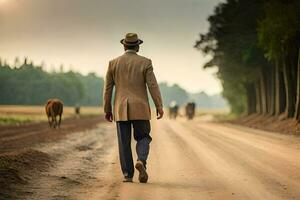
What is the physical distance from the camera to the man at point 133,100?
9.34 meters

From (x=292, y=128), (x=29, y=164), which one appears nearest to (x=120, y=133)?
(x=29, y=164)

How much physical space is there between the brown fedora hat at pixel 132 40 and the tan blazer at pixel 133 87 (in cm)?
15

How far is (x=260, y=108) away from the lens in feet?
162

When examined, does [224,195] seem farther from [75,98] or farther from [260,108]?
[75,98]

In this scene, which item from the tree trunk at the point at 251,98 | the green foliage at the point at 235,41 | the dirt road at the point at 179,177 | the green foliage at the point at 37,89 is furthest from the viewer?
the green foliage at the point at 37,89

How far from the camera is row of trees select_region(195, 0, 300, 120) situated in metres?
31.6

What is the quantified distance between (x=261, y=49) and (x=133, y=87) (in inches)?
1263

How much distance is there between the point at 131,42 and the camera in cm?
953

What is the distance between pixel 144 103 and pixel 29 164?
3295mm

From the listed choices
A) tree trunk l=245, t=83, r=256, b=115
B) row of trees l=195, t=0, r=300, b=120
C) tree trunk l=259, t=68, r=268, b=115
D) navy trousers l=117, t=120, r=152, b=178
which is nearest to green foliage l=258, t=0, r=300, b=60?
row of trees l=195, t=0, r=300, b=120

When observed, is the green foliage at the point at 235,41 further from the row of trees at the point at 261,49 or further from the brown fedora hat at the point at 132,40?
the brown fedora hat at the point at 132,40

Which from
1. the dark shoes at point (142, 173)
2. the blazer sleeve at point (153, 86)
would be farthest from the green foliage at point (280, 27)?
the dark shoes at point (142, 173)

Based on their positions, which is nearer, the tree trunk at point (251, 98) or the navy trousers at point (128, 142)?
the navy trousers at point (128, 142)

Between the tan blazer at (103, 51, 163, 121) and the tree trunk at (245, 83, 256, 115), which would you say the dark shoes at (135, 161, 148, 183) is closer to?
the tan blazer at (103, 51, 163, 121)
